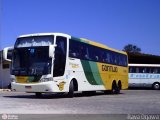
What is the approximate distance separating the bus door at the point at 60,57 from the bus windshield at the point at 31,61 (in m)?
0.45

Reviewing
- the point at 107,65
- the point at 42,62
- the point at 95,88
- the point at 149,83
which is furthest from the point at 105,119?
the point at 149,83

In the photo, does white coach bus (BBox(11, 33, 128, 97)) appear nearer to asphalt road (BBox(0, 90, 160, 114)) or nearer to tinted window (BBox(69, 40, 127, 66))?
tinted window (BBox(69, 40, 127, 66))

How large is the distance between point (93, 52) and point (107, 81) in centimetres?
314

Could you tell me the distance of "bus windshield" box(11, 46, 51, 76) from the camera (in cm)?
1903

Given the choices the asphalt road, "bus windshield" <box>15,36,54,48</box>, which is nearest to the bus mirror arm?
"bus windshield" <box>15,36,54,48</box>

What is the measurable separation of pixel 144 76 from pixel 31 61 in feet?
80.6

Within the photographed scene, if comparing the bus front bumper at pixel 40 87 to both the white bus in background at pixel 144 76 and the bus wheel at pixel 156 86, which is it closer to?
the white bus in background at pixel 144 76

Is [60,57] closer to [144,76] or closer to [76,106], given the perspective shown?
[76,106]

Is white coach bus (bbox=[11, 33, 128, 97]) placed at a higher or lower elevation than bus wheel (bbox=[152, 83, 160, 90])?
higher

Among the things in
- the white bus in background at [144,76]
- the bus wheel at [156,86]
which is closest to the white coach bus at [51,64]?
the white bus in background at [144,76]

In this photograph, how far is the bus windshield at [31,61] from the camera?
62.4 feet

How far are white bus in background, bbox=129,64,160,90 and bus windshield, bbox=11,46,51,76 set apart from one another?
23.9 m

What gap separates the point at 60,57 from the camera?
19.6 m

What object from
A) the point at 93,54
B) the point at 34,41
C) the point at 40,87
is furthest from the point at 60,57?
the point at 93,54
